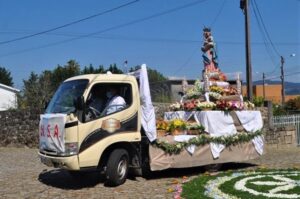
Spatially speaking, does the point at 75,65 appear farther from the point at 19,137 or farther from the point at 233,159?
the point at 233,159

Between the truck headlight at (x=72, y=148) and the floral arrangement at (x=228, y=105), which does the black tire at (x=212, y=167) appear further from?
the truck headlight at (x=72, y=148)

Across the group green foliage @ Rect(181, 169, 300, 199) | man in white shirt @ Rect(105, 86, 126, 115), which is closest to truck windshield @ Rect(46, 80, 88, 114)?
man in white shirt @ Rect(105, 86, 126, 115)

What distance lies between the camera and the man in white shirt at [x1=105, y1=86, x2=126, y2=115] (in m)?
10.9

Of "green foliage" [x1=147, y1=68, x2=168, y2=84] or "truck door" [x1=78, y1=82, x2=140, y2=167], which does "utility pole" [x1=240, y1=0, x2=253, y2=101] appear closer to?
"green foliage" [x1=147, y1=68, x2=168, y2=84]

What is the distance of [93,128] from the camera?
10367 mm

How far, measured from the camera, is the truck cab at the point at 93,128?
10.2m

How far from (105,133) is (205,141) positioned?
2.95 metres

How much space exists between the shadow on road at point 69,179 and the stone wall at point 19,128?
379 inches

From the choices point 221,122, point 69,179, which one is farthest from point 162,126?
point 69,179

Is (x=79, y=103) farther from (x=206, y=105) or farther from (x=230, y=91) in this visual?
(x=230, y=91)

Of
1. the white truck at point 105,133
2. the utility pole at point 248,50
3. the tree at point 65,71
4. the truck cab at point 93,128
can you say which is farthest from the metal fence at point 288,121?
the tree at point 65,71

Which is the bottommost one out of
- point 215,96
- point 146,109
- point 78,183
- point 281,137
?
point 78,183

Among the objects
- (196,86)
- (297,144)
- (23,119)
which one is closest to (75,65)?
(23,119)

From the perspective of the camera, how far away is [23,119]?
22609 mm
